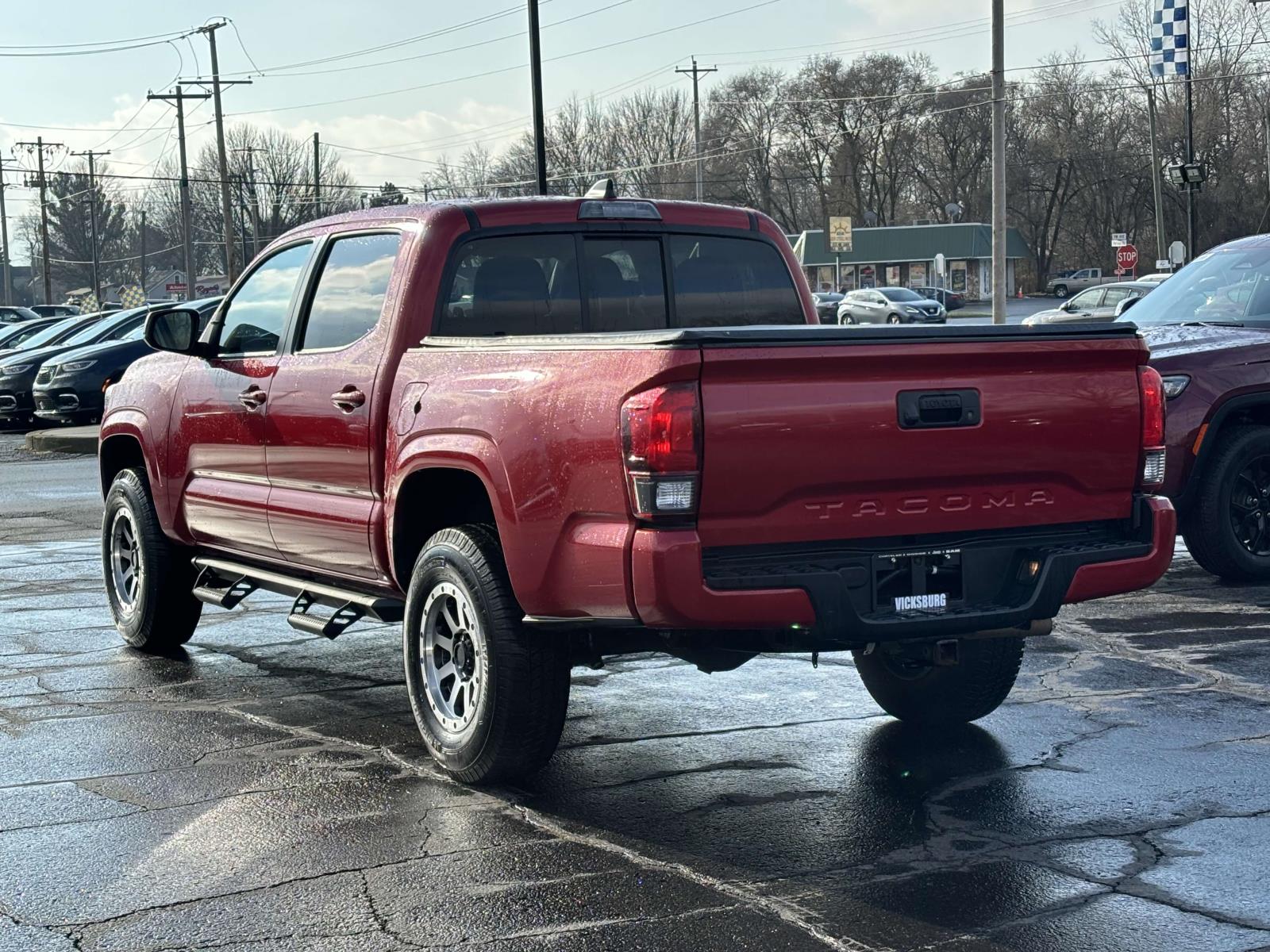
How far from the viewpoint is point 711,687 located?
693cm

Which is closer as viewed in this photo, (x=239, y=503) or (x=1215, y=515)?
(x=239, y=503)

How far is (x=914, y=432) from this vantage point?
4.73 m

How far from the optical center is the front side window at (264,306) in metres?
6.78

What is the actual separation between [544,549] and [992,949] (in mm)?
1770

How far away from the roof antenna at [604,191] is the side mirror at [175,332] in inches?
75.7

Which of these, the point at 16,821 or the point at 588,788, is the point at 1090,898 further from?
the point at 16,821

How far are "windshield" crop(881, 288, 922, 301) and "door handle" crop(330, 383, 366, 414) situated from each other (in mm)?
56523

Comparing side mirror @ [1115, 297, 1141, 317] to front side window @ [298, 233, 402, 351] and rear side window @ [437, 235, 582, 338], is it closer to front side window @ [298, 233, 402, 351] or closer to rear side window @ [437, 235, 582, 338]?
rear side window @ [437, 235, 582, 338]

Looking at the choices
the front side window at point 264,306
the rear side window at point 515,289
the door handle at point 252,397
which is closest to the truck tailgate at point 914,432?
the rear side window at point 515,289

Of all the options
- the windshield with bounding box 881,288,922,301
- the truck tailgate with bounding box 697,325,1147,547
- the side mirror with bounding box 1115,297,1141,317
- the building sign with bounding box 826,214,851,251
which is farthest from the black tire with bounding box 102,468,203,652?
the windshield with bounding box 881,288,922,301

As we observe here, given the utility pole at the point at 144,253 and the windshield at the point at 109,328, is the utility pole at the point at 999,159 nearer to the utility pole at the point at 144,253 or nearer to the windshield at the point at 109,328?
the windshield at the point at 109,328

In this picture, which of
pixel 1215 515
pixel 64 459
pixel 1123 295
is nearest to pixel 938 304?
pixel 1123 295

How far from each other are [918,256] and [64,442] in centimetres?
7204

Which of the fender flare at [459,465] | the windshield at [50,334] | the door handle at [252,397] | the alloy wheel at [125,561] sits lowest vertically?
the alloy wheel at [125,561]
